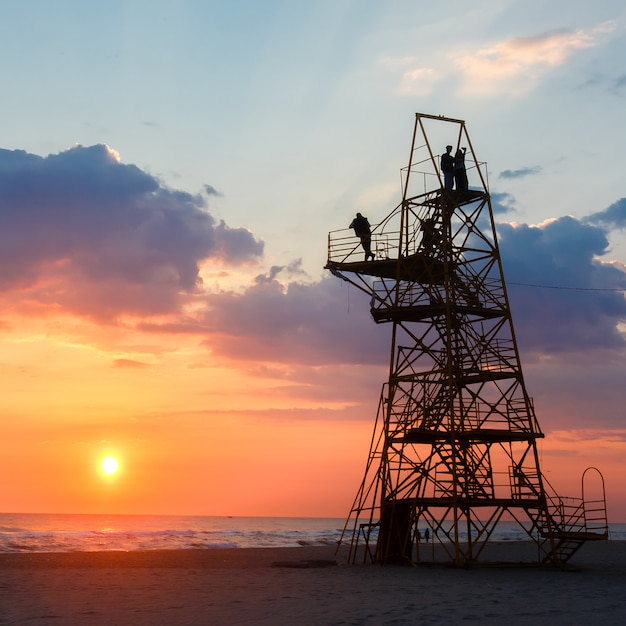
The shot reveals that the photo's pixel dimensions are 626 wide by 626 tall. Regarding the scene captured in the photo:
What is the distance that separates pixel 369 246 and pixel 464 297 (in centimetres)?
545

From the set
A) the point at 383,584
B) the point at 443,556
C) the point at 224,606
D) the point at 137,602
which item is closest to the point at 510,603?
the point at 383,584

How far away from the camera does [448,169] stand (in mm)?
38219

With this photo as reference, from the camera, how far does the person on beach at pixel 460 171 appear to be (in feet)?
125

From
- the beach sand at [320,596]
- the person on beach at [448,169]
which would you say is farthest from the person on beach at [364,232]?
the beach sand at [320,596]

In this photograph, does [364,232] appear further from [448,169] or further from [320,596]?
[320,596]

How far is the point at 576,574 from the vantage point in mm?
31078

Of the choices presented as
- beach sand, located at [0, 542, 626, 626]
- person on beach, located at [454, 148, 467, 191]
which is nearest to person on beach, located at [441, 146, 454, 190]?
person on beach, located at [454, 148, 467, 191]

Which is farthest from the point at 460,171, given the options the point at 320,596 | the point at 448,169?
the point at 320,596

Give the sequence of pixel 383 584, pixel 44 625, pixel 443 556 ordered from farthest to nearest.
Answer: pixel 443 556, pixel 383 584, pixel 44 625

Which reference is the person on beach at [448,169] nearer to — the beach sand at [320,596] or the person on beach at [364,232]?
the person on beach at [364,232]

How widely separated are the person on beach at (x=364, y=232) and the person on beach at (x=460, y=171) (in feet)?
15.4

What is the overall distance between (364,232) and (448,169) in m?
5.02

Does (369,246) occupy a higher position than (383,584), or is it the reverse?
(369,246)

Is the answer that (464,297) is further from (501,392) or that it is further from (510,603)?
(510,603)
